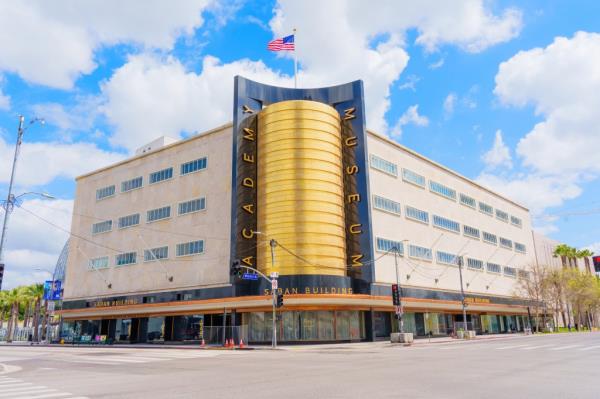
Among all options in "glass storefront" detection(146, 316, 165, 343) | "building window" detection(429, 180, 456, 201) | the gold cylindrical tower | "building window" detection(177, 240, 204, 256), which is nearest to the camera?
the gold cylindrical tower

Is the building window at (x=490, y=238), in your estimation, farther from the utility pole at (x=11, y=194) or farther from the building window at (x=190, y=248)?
the utility pole at (x=11, y=194)

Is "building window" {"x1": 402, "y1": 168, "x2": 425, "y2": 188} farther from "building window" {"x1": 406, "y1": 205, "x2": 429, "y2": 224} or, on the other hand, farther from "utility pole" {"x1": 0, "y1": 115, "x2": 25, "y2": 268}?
"utility pole" {"x1": 0, "y1": 115, "x2": 25, "y2": 268}

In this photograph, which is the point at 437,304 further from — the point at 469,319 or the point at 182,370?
the point at 182,370

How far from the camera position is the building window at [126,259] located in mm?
61250

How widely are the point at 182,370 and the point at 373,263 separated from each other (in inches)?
1348

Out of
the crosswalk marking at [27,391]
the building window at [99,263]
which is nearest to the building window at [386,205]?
the building window at [99,263]

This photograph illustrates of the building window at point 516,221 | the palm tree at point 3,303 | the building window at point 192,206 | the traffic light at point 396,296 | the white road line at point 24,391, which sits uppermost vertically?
the building window at point 516,221

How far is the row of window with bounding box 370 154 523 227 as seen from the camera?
59531 millimetres

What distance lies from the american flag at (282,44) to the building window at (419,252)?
29.3m

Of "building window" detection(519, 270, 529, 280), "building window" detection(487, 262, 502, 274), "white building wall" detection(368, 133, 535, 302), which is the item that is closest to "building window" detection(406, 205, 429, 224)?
"white building wall" detection(368, 133, 535, 302)

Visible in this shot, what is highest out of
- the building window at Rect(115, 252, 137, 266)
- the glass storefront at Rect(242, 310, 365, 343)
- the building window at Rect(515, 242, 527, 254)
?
the building window at Rect(515, 242, 527, 254)

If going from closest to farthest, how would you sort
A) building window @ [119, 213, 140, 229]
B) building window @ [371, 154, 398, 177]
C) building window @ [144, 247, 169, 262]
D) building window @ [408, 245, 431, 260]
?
building window @ [144, 247, 169, 262]
building window @ [371, 154, 398, 177]
building window @ [408, 245, 431, 260]
building window @ [119, 213, 140, 229]

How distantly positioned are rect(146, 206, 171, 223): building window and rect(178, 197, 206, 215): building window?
7.00 ft

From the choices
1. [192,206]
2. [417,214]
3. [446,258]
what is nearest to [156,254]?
[192,206]
